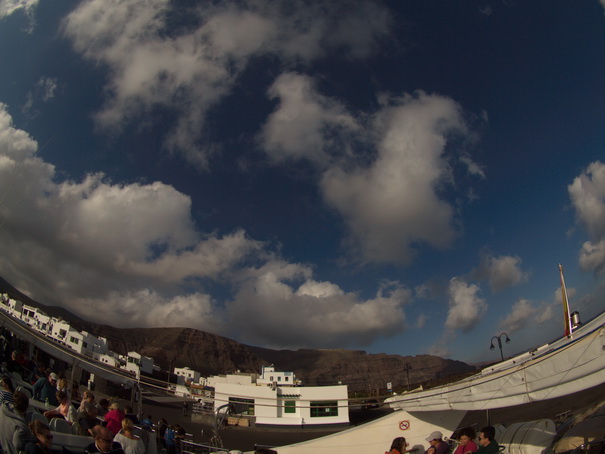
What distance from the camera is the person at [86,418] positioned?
4812 millimetres

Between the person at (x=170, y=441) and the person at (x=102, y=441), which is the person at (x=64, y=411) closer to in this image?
the person at (x=102, y=441)

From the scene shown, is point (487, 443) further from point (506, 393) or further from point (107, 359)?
point (107, 359)

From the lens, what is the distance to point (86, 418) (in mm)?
5055

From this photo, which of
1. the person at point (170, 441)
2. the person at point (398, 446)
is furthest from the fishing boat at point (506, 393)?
the person at point (170, 441)

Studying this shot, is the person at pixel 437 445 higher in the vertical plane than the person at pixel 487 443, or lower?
lower

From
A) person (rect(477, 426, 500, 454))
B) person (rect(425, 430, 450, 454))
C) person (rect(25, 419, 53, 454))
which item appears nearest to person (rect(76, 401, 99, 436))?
person (rect(25, 419, 53, 454))

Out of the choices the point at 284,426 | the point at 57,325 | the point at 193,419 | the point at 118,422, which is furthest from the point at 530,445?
the point at 57,325

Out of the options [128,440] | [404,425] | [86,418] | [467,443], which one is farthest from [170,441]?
[467,443]

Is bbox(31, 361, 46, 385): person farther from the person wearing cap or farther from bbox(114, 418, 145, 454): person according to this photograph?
bbox(114, 418, 145, 454): person

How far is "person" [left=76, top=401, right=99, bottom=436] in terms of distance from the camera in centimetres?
481

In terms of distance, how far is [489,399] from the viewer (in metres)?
4.35

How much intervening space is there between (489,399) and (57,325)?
2550 cm

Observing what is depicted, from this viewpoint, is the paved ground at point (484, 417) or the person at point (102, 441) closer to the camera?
the person at point (102, 441)

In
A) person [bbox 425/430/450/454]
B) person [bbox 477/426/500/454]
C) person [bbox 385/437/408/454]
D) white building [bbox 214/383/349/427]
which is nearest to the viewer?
person [bbox 385/437/408/454]
